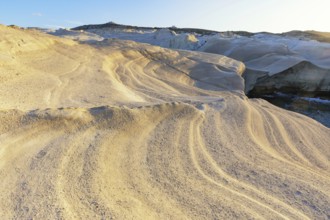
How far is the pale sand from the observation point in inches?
78.5

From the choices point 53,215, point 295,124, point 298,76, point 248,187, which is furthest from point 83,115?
point 298,76

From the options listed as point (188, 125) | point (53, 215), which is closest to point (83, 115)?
point (188, 125)

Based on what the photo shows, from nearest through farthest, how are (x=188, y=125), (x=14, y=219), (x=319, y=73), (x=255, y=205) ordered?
(x=14, y=219) → (x=255, y=205) → (x=188, y=125) → (x=319, y=73)

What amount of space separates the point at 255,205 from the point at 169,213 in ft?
1.70

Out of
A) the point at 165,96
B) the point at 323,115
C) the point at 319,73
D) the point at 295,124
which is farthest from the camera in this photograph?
the point at 319,73

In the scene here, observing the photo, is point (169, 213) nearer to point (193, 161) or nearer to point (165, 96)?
point (193, 161)

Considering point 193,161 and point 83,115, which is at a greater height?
point 83,115

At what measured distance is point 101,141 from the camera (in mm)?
2656

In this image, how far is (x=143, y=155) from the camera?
257cm

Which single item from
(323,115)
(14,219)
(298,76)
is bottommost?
(323,115)

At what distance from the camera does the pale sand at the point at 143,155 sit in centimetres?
199

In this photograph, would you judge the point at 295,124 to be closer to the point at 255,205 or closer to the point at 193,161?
the point at 193,161

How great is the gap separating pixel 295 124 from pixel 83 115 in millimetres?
2351

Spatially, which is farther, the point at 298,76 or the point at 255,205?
the point at 298,76
